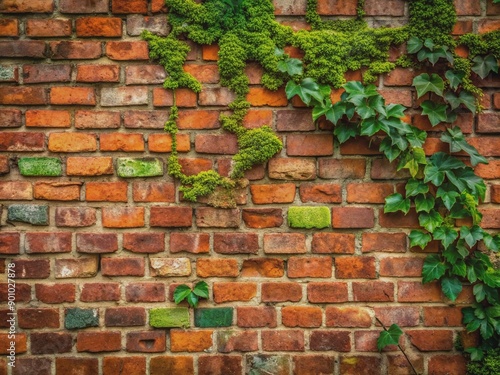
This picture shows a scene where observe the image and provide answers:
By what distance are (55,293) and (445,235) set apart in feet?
4.55

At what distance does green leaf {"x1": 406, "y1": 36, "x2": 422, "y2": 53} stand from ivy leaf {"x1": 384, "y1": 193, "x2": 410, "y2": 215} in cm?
51


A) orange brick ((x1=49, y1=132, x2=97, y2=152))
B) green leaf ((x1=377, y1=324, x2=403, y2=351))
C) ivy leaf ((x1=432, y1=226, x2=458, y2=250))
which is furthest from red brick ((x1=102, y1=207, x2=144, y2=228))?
ivy leaf ((x1=432, y1=226, x2=458, y2=250))

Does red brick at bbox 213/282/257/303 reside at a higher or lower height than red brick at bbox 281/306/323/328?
higher

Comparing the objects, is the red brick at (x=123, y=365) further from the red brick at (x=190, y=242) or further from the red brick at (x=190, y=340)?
the red brick at (x=190, y=242)

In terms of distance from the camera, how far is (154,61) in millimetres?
1415

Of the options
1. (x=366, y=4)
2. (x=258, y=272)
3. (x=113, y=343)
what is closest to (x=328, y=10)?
Answer: (x=366, y=4)

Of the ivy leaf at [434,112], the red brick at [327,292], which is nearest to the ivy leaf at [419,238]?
the red brick at [327,292]

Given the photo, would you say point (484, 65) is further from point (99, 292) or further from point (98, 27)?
point (99, 292)

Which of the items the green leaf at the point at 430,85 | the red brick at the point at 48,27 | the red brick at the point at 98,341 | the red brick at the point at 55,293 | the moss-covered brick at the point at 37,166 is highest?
the red brick at the point at 48,27

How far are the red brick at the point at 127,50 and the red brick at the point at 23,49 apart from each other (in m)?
0.24

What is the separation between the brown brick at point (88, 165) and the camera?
1.40 metres

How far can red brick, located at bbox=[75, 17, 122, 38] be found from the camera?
141 centimetres

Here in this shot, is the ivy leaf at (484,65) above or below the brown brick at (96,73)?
above

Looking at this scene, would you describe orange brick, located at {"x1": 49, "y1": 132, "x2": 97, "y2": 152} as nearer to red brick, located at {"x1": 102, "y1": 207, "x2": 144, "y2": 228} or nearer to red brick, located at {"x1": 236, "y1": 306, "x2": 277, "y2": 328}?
red brick, located at {"x1": 102, "y1": 207, "x2": 144, "y2": 228}
